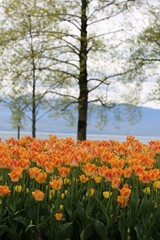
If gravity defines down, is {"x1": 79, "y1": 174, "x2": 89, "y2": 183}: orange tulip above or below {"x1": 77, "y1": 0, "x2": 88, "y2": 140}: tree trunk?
below

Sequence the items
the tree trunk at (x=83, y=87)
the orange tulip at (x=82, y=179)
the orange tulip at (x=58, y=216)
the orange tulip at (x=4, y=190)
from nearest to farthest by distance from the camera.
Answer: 1. the orange tulip at (x=58, y=216)
2. the orange tulip at (x=4, y=190)
3. the orange tulip at (x=82, y=179)
4. the tree trunk at (x=83, y=87)

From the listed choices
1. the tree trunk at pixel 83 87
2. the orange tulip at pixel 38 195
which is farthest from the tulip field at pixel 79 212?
the tree trunk at pixel 83 87

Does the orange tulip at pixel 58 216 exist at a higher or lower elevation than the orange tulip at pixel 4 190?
lower

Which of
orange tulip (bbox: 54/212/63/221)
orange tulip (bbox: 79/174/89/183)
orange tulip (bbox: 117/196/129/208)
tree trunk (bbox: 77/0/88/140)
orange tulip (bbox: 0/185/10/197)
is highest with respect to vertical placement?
tree trunk (bbox: 77/0/88/140)

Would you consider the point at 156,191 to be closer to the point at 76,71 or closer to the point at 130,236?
the point at 130,236

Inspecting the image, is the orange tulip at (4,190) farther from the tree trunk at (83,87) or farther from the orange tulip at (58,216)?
the tree trunk at (83,87)

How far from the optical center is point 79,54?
2231 cm

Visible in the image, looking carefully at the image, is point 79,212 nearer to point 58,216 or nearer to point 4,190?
point 58,216

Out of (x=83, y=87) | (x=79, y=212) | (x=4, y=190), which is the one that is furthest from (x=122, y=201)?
(x=83, y=87)

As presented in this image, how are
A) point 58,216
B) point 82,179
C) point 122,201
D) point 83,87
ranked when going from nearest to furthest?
point 58,216
point 122,201
point 82,179
point 83,87

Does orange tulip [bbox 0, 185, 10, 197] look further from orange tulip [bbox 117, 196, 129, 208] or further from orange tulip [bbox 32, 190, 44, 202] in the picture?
orange tulip [bbox 117, 196, 129, 208]

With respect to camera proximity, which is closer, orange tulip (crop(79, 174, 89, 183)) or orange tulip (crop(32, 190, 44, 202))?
orange tulip (crop(32, 190, 44, 202))

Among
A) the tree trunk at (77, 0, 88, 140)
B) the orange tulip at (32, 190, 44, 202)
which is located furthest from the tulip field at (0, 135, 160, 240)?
the tree trunk at (77, 0, 88, 140)

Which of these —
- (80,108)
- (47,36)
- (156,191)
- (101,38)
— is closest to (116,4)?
(101,38)
